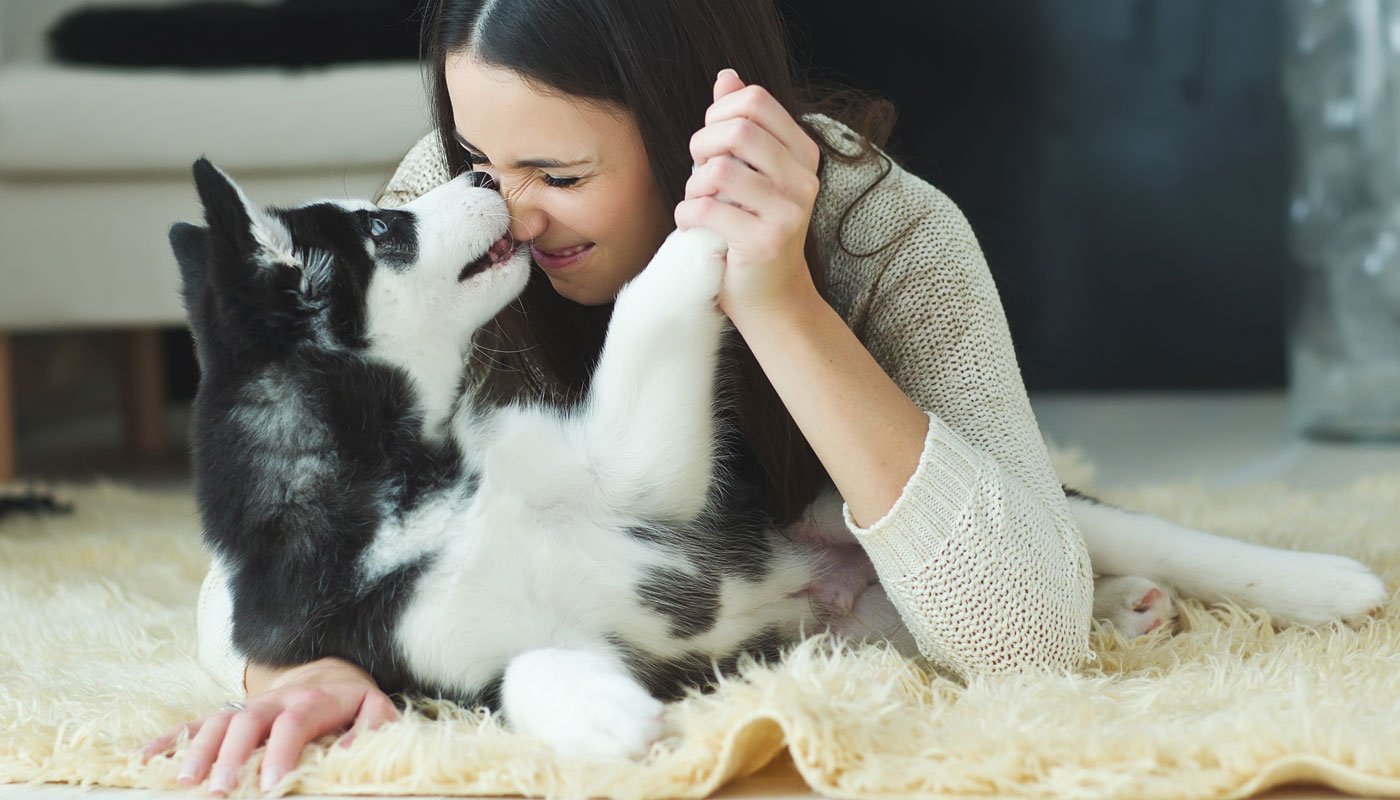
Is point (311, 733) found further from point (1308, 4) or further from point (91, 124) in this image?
point (1308, 4)

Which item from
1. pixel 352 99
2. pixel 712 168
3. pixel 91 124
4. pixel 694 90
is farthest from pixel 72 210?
pixel 712 168

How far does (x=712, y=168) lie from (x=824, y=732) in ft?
1.53

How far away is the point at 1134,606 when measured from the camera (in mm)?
1481

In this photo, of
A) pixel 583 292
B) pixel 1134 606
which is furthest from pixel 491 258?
pixel 1134 606

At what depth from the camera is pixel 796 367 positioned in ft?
4.07

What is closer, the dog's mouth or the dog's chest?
the dog's chest

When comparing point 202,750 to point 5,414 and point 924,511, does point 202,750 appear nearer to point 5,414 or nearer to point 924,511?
point 924,511

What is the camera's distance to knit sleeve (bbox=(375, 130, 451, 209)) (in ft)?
5.55

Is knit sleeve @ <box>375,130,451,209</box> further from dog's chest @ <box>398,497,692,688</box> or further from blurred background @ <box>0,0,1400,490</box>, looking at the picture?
blurred background @ <box>0,0,1400,490</box>

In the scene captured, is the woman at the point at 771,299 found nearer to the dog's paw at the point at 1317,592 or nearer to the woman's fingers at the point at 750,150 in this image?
the woman's fingers at the point at 750,150

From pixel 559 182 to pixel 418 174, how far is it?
1.30 ft

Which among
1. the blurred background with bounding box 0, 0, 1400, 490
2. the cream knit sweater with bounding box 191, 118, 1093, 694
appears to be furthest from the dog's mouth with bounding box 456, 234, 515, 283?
the blurred background with bounding box 0, 0, 1400, 490

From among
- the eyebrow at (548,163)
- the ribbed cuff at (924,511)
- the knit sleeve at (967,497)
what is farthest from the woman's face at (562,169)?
the ribbed cuff at (924,511)

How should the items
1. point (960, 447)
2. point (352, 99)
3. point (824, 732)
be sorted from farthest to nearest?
point (352, 99)
point (960, 447)
point (824, 732)
